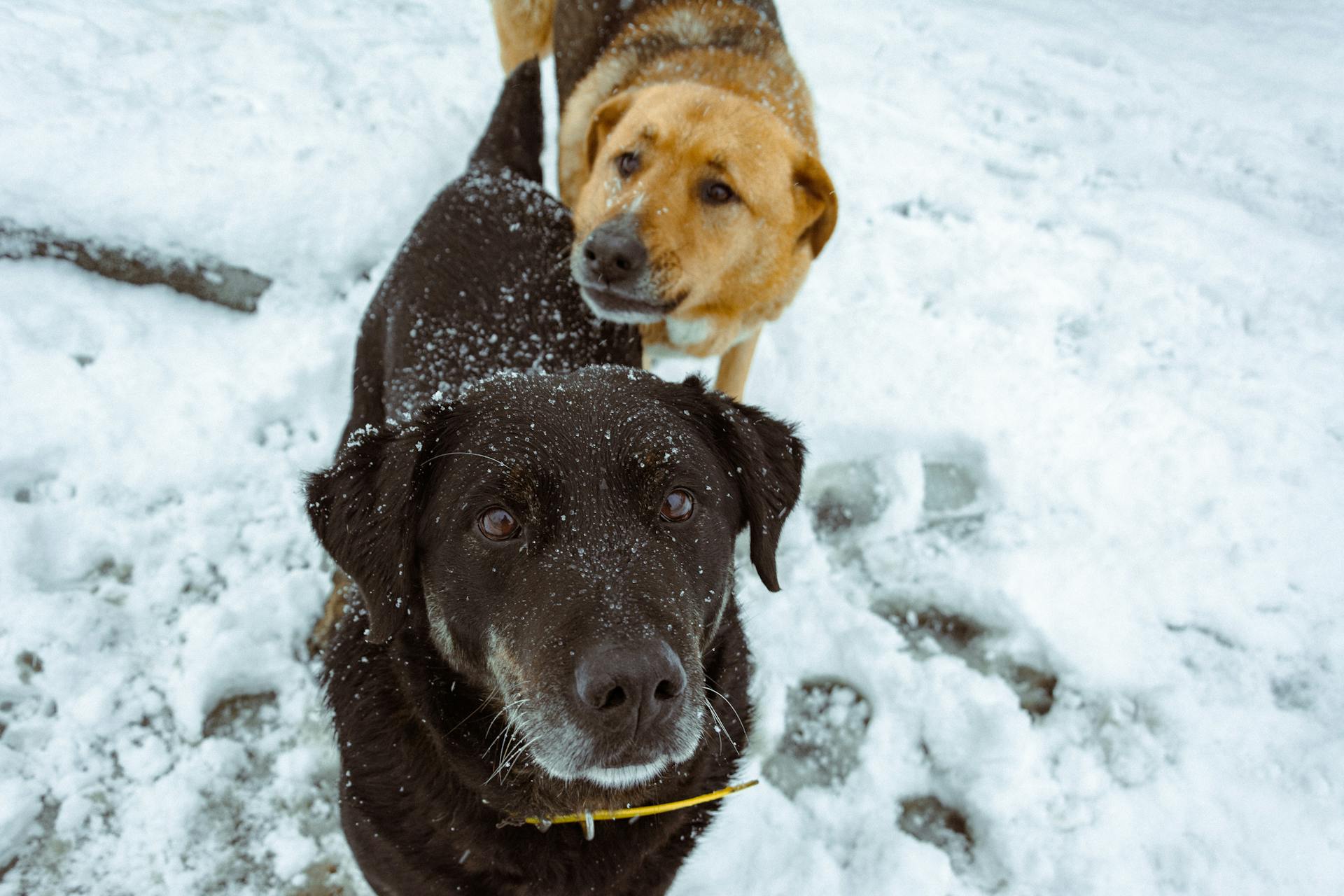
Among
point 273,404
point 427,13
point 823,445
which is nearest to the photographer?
point 273,404

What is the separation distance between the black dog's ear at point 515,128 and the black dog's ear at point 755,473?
184cm

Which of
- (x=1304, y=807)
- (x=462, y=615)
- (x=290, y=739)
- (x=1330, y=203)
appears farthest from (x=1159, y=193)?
(x=290, y=739)

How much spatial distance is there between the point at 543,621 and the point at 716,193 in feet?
7.36

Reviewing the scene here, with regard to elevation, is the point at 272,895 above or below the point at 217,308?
below

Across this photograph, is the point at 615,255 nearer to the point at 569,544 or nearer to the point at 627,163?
the point at 627,163

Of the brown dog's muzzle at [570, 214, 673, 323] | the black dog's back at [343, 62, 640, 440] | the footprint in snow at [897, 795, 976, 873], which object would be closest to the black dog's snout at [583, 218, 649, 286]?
the brown dog's muzzle at [570, 214, 673, 323]

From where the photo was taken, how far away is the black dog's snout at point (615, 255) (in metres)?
2.98

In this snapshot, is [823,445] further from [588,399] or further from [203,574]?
[203,574]

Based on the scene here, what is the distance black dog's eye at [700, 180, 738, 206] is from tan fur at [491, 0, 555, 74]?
2.38 m

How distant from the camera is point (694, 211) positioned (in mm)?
3197

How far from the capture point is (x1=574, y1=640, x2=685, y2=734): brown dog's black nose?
1.45m

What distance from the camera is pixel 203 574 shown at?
2953 mm

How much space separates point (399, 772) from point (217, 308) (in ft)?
9.21

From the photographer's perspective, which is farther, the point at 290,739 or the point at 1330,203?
the point at 1330,203
